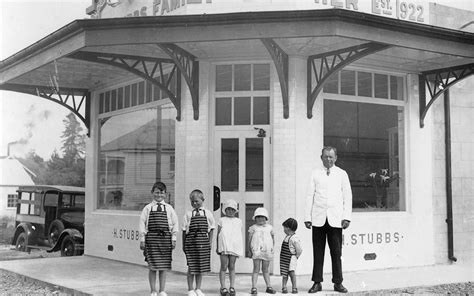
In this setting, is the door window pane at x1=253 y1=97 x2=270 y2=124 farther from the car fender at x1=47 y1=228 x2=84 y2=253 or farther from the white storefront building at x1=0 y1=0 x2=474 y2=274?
the car fender at x1=47 y1=228 x2=84 y2=253

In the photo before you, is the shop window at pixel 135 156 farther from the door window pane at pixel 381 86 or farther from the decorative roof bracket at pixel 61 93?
the door window pane at pixel 381 86

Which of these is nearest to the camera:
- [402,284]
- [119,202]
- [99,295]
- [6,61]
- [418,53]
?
[99,295]

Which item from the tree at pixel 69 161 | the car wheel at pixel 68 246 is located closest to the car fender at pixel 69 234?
the car wheel at pixel 68 246

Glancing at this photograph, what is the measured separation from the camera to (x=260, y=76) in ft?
30.6

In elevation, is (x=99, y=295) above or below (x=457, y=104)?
below

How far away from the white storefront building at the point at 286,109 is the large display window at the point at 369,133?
0.03 m

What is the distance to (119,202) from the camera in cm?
1158

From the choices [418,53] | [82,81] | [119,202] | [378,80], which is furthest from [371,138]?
[82,81]

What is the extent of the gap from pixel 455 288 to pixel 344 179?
2625 millimetres

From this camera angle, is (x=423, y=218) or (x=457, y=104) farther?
(x=457, y=104)

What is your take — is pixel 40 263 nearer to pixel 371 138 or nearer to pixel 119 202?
pixel 119 202

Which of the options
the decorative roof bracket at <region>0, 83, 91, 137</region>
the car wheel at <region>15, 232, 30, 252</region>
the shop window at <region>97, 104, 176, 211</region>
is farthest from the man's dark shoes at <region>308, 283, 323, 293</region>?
the car wheel at <region>15, 232, 30, 252</region>

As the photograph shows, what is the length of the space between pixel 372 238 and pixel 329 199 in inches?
113

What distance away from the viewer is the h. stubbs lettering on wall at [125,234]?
10.6 m
